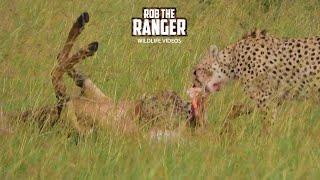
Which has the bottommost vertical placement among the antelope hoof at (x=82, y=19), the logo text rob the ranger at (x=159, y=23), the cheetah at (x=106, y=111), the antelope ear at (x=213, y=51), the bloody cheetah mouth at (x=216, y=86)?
the bloody cheetah mouth at (x=216, y=86)

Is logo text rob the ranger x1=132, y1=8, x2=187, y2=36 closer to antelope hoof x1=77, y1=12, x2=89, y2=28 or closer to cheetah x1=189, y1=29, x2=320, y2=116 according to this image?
cheetah x1=189, y1=29, x2=320, y2=116

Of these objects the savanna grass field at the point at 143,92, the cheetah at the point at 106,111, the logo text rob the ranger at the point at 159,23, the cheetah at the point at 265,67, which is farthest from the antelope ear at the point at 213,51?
the cheetah at the point at 106,111

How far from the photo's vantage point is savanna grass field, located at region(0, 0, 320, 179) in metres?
3.49

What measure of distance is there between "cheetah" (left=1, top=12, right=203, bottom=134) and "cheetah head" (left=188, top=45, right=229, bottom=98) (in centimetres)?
128

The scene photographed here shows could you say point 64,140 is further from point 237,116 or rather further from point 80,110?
point 237,116

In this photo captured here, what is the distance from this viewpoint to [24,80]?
5207 millimetres

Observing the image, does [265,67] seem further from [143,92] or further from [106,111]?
[106,111]

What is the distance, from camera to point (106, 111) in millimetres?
4160

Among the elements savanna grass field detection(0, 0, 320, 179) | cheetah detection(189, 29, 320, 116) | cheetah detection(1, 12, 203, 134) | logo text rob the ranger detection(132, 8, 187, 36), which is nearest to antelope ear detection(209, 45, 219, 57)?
cheetah detection(189, 29, 320, 116)

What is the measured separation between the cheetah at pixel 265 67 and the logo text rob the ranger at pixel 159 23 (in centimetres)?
129

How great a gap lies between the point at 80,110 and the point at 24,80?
43.9 inches

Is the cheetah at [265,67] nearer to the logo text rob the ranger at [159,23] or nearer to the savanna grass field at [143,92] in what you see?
the savanna grass field at [143,92]

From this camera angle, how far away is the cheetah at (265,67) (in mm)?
5621

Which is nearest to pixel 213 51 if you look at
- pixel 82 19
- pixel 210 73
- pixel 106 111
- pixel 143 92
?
pixel 210 73
